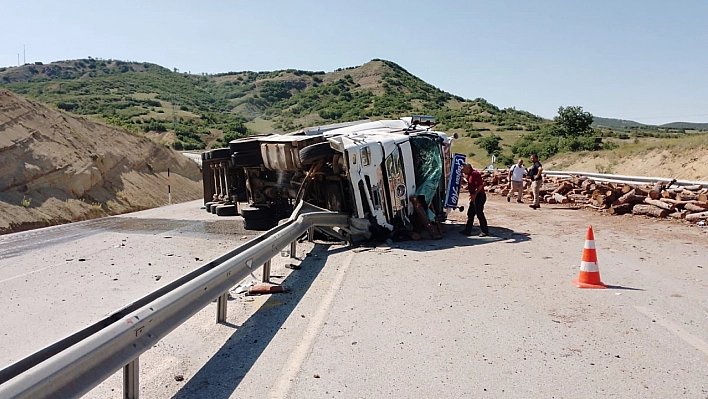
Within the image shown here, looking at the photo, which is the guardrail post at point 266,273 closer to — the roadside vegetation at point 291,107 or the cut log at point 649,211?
the cut log at point 649,211

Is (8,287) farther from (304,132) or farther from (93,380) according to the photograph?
(304,132)

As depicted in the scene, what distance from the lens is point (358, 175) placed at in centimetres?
1079

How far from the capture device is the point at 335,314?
634 centimetres

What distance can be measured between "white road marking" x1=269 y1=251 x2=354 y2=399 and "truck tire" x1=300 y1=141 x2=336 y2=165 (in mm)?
3574

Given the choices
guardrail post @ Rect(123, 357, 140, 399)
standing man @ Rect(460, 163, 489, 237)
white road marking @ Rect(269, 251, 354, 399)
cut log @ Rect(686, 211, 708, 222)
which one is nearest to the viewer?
guardrail post @ Rect(123, 357, 140, 399)

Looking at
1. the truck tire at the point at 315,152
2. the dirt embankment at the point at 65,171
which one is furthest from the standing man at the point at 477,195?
the dirt embankment at the point at 65,171

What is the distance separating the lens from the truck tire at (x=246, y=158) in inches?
514

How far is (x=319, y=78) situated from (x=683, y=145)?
81.6 meters

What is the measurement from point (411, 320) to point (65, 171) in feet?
62.9

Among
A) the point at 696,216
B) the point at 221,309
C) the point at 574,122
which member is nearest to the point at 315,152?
the point at 221,309

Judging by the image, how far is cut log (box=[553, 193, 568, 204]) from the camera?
19.2m

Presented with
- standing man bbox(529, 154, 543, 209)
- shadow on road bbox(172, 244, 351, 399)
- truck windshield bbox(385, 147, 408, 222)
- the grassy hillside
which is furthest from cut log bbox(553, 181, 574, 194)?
shadow on road bbox(172, 244, 351, 399)

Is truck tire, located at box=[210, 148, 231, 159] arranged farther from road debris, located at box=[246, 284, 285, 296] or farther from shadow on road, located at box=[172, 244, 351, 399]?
road debris, located at box=[246, 284, 285, 296]

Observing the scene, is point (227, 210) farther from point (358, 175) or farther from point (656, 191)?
point (656, 191)
